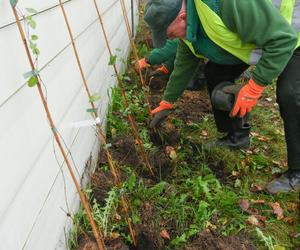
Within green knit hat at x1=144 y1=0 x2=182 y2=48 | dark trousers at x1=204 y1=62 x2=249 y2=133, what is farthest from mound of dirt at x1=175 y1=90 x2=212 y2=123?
green knit hat at x1=144 y1=0 x2=182 y2=48

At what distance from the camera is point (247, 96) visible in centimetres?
247

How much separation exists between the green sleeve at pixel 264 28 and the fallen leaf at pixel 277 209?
37.1 inches

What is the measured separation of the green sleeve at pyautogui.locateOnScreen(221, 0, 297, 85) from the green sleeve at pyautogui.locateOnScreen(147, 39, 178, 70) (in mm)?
1647

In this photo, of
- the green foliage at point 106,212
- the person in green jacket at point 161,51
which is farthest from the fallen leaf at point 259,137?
the green foliage at point 106,212

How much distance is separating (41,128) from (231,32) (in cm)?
128

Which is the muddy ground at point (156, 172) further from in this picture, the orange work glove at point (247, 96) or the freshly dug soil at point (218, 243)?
the orange work glove at point (247, 96)

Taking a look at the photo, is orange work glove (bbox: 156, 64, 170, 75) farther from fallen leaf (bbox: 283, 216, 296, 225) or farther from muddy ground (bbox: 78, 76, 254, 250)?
fallen leaf (bbox: 283, 216, 296, 225)

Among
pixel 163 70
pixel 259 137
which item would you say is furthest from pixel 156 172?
pixel 163 70

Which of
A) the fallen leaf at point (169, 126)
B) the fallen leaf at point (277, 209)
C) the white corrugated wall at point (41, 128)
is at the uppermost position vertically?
the white corrugated wall at point (41, 128)

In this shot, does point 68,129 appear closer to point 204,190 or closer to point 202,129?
point 204,190

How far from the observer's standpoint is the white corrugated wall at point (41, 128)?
1339 millimetres

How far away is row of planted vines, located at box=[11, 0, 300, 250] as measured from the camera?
2.12 metres

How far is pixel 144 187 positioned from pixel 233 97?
0.94 meters

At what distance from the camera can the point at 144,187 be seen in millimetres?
2551
